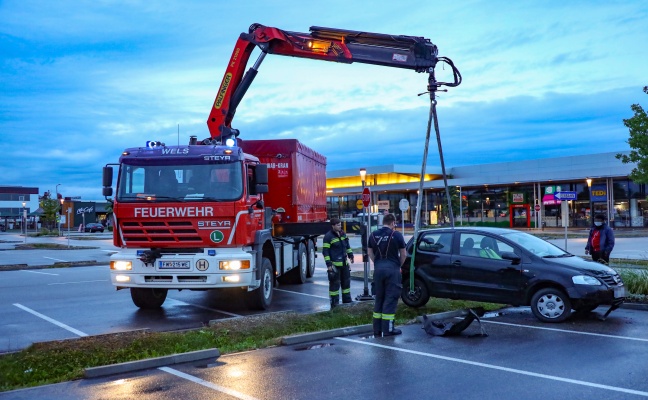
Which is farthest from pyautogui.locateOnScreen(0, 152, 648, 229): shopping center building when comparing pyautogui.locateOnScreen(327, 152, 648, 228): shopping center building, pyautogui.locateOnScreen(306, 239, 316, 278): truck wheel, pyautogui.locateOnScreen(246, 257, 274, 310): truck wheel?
pyautogui.locateOnScreen(246, 257, 274, 310): truck wheel

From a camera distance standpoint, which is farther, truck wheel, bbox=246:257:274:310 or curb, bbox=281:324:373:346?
truck wheel, bbox=246:257:274:310

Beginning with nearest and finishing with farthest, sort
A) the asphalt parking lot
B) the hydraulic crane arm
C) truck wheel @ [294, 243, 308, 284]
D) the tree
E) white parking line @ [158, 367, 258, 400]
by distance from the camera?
1. white parking line @ [158, 367, 258, 400]
2. the asphalt parking lot
3. the hydraulic crane arm
4. truck wheel @ [294, 243, 308, 284]
5. the tree

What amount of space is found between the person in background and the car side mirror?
4.05 meters

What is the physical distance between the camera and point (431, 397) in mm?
6156

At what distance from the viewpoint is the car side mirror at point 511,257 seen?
10.6 meters

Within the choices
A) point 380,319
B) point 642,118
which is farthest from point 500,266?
point 642,118

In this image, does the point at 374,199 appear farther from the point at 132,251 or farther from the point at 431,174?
the point at 132,251

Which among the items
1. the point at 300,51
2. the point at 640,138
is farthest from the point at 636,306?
the point at 640,138

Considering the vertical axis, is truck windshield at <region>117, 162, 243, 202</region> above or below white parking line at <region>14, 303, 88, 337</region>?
above

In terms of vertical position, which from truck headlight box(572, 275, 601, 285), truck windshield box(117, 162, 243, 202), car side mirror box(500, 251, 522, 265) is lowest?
truck headlight box(572, 275, 601, 285)

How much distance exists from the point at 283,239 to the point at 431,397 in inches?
338

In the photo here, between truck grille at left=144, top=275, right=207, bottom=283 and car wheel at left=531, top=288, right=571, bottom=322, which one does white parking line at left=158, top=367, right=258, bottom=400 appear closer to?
truck grille at left=144, top=275, right=207, bottom=283

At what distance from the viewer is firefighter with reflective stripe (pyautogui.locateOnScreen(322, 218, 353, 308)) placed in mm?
11984

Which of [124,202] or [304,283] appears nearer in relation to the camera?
[124,202]
